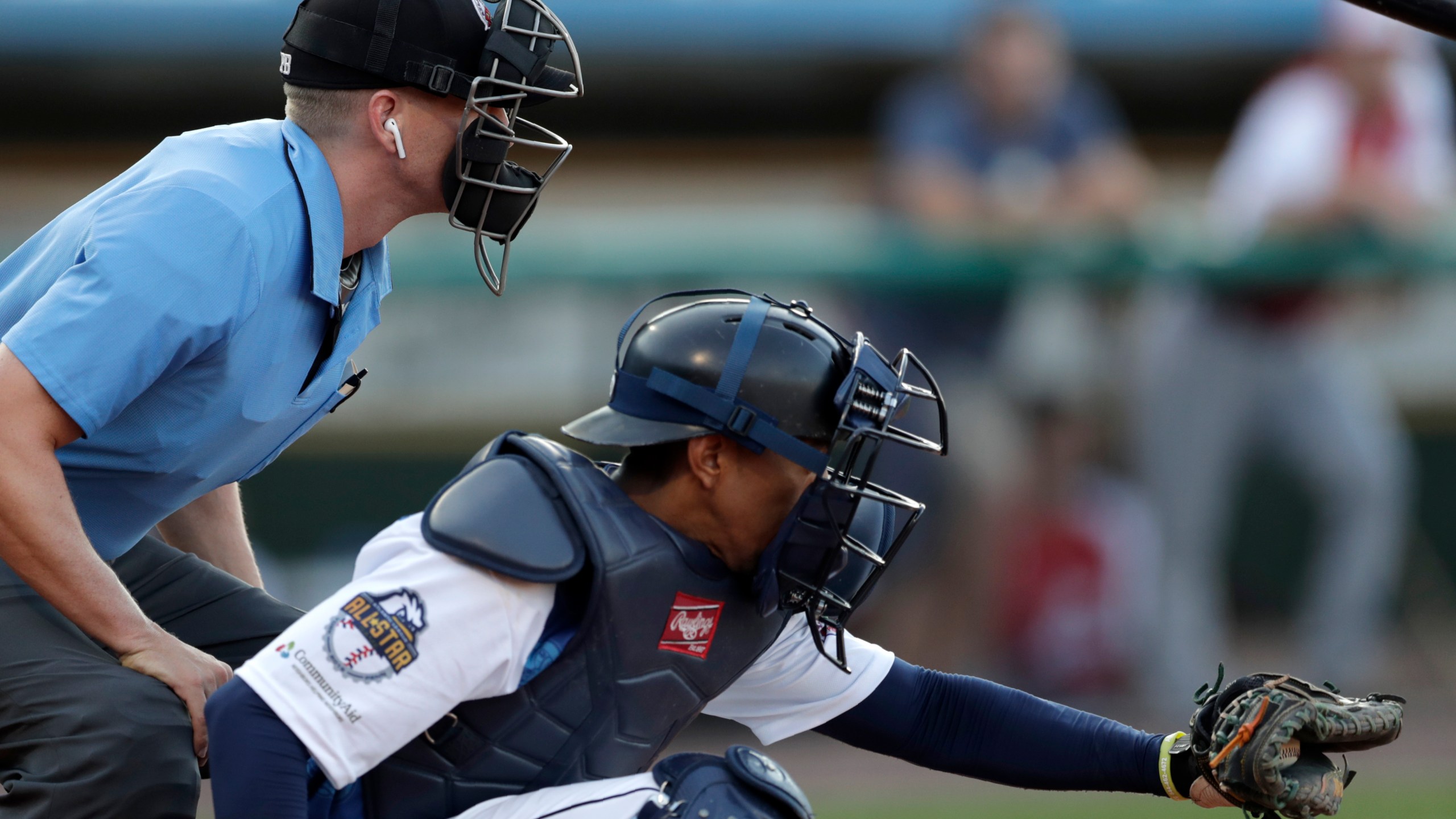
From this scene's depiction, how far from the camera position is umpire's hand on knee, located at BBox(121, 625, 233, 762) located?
103 inches

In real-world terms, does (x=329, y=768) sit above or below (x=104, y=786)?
above

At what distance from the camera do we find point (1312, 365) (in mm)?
6812

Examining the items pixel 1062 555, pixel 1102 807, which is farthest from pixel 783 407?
pixel 1062 555

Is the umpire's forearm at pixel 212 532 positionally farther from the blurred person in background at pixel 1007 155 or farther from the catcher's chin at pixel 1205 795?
the blurred person in background at pixel 1007 155

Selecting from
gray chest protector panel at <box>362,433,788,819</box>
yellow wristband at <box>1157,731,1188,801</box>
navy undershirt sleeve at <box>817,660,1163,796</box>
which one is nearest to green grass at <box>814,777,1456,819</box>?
navy undershirt sleeve at <box>817,660,1163,796</box>

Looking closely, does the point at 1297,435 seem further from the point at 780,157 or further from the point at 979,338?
the point at 780,157

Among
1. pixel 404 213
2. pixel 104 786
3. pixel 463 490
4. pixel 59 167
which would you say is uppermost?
pixel 404 213

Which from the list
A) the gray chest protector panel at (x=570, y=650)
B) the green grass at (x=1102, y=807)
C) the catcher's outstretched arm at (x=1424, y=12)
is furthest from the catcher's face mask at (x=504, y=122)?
the green grass at (x=1102, y=807)

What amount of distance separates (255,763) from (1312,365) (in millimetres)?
5501

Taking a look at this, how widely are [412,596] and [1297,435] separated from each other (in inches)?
210

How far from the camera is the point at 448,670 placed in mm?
2320

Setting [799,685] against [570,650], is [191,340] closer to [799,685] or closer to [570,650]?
[570,650]

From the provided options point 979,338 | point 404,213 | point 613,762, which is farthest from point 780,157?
point 613,762

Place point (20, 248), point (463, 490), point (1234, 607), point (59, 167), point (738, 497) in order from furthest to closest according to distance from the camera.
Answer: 1. point (59, 167)
2. point (1234, 607)
3. point (20, 248)
4. point (738, 497)
5. point (463, 490)
